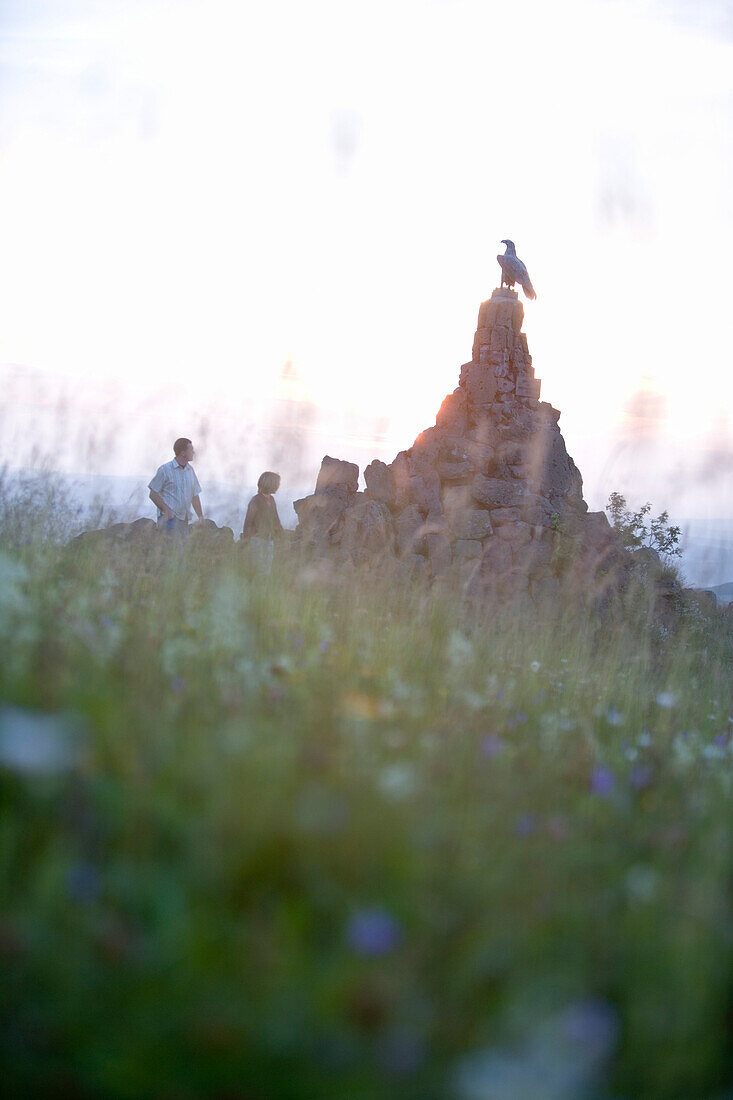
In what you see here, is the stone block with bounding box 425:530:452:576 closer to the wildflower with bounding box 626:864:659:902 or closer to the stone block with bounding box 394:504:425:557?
the stone block with bounding box 394:504:425:557

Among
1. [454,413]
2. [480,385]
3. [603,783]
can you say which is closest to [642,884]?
[603,783]

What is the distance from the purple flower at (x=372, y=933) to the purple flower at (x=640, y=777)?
5.55 ft

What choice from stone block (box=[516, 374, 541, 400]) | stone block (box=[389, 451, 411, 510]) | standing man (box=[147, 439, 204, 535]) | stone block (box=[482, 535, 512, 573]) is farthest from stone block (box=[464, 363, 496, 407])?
standing man (box=[147, 439, 204, 535])

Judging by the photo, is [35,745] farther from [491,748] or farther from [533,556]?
[533,556]

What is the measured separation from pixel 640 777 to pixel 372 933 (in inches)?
71.5

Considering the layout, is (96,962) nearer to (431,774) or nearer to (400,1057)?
(400,1057)

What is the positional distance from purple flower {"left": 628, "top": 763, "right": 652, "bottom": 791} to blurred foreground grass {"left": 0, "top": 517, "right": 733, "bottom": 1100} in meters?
0.02

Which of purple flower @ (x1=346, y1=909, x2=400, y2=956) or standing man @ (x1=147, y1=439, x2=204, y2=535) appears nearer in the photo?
purple flower @ (x1=346, y1=909, x2=400, y2=956)

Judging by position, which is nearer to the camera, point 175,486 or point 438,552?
point 175,486

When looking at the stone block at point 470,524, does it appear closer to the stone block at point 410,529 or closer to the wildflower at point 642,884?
the stone block at point 410,529

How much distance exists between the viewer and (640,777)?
128 inches

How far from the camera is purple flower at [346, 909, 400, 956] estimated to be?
168 cm

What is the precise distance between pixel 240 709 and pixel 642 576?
1266cm

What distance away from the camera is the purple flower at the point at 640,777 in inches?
127
